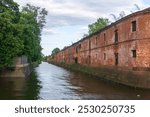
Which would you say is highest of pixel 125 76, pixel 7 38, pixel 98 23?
pixel 98 23

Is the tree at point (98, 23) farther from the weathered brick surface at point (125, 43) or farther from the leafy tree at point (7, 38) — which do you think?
the leafy tree at point (7, 38)

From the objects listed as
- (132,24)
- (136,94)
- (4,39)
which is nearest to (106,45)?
(132,24)

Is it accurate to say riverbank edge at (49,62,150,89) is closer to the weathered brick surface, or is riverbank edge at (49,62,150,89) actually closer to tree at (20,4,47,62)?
the weathered brick surface

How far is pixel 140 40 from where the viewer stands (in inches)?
1029

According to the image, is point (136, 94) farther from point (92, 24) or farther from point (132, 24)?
point (92, 24)

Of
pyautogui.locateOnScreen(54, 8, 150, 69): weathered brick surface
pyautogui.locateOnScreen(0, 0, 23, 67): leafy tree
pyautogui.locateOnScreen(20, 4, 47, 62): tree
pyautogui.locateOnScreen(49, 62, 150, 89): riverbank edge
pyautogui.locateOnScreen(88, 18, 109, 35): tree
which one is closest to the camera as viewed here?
pyautogui.locateOnScreen(49, 62, 150, 89): riverbank edge

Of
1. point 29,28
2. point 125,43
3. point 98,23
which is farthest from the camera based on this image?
point 98,23

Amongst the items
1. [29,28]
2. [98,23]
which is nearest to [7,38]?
[29,28]

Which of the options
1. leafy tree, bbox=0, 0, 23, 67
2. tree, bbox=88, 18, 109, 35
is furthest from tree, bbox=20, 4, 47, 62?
tree, bbox=88, 18, 109, 35

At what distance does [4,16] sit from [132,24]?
11271 mm

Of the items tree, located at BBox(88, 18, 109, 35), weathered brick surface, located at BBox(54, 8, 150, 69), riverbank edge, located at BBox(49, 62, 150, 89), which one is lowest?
riverbank edge, located at BBox(49, 62, 150, 89)

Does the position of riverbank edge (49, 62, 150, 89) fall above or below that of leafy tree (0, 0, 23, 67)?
below

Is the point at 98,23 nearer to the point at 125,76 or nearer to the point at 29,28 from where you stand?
the point at 29,28

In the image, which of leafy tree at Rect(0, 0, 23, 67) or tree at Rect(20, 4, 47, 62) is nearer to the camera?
leafy tree at Rect(0, 0, 23, 67)
